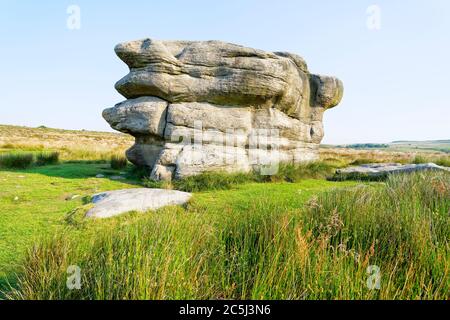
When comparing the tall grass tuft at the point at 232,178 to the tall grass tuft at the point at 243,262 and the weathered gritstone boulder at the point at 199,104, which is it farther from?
the tall grass tuft at the point at 243,262

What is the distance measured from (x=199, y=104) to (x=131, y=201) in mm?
5882

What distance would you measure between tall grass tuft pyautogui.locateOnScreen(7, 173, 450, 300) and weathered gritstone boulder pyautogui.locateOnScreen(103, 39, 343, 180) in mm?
6996

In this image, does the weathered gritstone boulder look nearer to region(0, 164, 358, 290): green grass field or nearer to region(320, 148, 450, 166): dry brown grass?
region(0, 164, 358, 290): green grass field

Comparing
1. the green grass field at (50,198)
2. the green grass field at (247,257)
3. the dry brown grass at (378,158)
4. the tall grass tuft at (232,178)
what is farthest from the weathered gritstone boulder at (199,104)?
the dry brown grass at (378,158)

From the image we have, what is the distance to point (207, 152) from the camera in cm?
1098

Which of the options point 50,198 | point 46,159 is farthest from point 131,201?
point 46,159

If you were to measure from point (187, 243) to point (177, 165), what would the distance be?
7306mm

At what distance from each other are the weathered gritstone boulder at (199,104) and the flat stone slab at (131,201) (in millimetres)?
2909

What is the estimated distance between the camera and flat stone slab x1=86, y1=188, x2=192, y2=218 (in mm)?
6312

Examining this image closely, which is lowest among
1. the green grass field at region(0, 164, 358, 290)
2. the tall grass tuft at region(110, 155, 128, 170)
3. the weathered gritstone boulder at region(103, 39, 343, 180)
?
the green grass field at region(0, 164, 358, 290)

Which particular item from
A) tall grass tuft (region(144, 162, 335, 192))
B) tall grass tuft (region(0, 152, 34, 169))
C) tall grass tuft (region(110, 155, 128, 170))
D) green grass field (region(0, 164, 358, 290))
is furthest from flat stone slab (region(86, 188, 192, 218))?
tall grass tuft (region(0, 152, 34, 169))

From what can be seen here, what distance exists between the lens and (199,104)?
1177 cm

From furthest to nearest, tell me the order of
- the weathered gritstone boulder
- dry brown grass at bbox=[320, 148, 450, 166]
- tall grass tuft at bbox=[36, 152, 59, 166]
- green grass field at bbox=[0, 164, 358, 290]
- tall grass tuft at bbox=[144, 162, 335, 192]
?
1. dry brown grass at bbox=[320, 148, 450, 166]
2. tall grass tuft at bbox=[36, 152, 59, 166]
3. the weathered gritstone boulder
4. tall grass tuft at bbox=[144, 162, 335, 192]
5. green grass field at bbox=[0, 164, 358, 290]

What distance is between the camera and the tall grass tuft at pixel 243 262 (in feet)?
9.11
